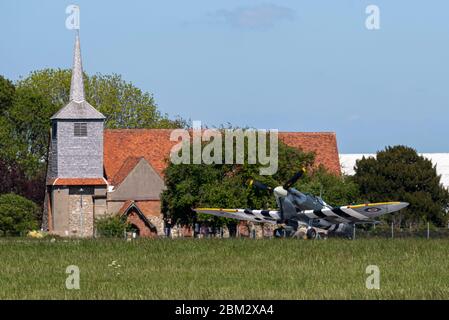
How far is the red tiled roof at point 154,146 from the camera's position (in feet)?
383

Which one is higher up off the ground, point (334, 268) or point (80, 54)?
point (80, 54)

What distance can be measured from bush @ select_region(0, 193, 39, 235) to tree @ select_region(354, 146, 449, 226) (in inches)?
1134

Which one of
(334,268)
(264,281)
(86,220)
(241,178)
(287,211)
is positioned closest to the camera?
(264,281)

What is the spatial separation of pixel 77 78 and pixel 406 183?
30.3 metres

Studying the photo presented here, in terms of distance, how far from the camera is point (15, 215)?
97.7 metres

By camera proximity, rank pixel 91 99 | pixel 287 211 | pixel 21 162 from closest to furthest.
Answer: pixel 287 211, pixel 21 162, pixel 91 99

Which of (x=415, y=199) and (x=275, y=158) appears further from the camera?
(x=415, y=199)

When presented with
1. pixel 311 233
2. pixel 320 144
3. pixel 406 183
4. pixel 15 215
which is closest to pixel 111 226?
pixel 15 215

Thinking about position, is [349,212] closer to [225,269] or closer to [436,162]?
[225,269]

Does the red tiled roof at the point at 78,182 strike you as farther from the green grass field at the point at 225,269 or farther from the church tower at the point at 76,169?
the green grass field at the point at 225,269

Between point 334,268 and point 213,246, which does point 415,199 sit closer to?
point 213,246

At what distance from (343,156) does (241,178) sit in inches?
Result: 1808
